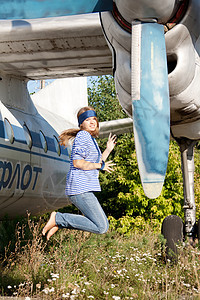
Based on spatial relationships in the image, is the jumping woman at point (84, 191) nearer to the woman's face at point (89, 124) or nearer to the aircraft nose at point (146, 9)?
the woman's face at point (89, 124)

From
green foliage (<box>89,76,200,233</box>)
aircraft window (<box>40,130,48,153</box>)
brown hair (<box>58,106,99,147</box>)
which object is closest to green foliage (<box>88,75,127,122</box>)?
green foliage (<box>89,76,200,233</box>)

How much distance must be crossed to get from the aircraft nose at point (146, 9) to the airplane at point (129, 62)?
1 cm

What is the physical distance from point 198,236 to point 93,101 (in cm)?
1496

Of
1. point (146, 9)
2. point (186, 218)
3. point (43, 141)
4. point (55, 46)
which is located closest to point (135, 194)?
point (43, 141)

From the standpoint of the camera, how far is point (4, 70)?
7.34 m

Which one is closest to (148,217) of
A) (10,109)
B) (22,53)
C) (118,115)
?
(118,115)

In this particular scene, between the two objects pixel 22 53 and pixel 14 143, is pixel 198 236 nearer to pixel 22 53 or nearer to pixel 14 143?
pixel 14 143

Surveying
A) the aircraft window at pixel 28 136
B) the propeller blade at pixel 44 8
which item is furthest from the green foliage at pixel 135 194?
the propeller blade at pixel 44 8

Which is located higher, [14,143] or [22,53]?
[22,53]

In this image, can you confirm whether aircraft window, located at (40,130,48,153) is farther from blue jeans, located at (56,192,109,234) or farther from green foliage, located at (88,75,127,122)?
green foliage, located at (88,75,127,122)

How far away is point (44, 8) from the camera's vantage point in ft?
17.5

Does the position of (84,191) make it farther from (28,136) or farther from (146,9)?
(28,136)

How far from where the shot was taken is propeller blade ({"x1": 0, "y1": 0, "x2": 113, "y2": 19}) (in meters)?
5.21

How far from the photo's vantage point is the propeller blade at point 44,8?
5.21 meters
